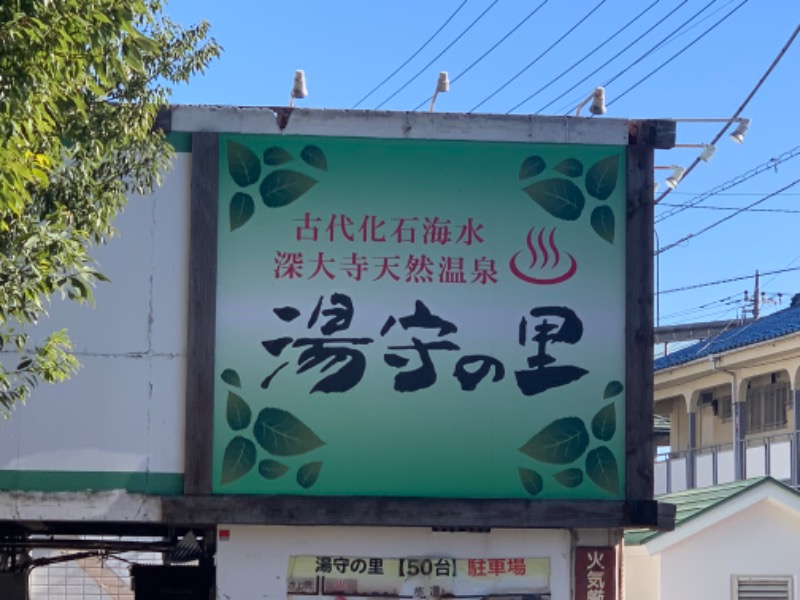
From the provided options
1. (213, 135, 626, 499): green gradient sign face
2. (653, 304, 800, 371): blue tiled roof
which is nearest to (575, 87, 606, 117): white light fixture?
(213, 135, 626, 499): green gradient sign face

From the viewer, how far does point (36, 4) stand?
8.77 m

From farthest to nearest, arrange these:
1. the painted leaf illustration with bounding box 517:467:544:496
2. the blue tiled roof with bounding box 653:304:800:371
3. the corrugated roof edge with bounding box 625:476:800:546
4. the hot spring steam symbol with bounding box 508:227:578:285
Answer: the blue tiled roof with bounding box 653:304:800:371
the corrugated roof edge with bounding box 625:476:800:546
the hot spring steam symbol with bounding box 508:227:578:285
the painted leaf illustration with bounding box 517:467:544:496

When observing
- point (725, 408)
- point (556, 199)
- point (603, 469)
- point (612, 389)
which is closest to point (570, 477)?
point (603, 469)

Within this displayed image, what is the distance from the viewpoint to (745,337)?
31.9 metres

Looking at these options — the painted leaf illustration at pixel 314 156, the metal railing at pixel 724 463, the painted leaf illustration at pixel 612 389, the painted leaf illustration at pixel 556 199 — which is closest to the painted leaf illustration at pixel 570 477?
the painted leaf illustration at pixel 612 389

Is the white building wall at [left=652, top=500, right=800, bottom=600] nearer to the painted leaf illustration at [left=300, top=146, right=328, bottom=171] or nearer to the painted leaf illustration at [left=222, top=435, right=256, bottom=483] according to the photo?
the painted leaf illustration at [left=222, top=435, right=256, bottom=483]

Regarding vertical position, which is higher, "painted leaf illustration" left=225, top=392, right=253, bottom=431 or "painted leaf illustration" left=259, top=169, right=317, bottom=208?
"painted leaf illustration" left=259, top=169, right=317, bottom=208

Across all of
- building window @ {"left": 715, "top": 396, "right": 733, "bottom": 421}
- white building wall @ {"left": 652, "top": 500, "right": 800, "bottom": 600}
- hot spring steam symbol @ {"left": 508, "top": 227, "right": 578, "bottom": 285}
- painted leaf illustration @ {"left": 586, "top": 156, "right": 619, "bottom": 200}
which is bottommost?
white building wall @ {"left": 652, "top": 500, "right": 800, "bottom": 600}

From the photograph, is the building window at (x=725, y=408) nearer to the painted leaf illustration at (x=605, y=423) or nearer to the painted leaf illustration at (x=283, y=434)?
the painted leaf illustration at (x=605, y=423)

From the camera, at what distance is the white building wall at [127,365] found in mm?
14102

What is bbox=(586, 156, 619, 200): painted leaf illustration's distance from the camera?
14625 mm

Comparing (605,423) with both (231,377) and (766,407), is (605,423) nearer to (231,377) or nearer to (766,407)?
(231,377)

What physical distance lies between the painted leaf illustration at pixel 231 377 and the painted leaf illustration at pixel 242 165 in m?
1.96

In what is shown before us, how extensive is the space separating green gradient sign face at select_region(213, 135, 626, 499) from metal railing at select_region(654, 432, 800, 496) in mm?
15590
